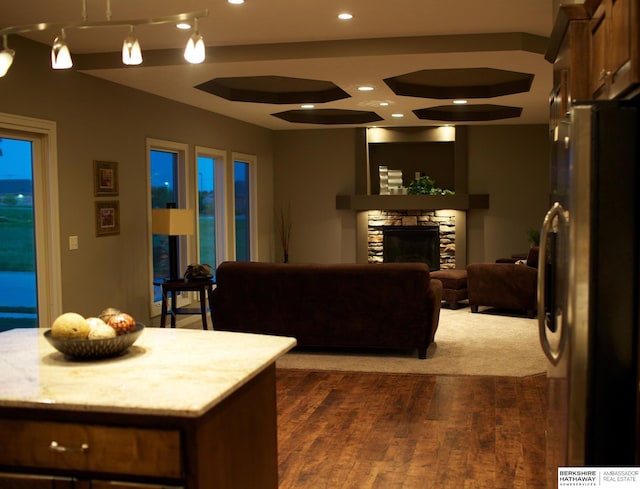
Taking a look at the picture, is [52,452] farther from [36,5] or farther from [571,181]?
[36,5]

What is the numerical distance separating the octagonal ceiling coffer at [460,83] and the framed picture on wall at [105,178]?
117 inches

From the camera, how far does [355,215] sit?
1084 centimetres

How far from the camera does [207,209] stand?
350 inches

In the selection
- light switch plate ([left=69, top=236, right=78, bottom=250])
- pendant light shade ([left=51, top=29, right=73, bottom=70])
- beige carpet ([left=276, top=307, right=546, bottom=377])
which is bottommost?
beige carpet ([left=276, top=307, right=546, bottom=377])

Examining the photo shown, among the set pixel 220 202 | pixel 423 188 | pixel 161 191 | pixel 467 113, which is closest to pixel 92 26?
pixel 161 191

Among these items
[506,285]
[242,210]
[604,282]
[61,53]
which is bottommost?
[506,285]

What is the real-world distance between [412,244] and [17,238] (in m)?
6.56

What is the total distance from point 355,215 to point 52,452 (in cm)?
898

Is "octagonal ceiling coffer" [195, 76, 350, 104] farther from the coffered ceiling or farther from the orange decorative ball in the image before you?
the orange decorative ball

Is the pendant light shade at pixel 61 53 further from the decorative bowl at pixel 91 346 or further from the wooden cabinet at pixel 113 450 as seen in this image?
the wooden cabinet at pixel 113 450

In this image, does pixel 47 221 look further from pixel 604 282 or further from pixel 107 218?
pixel 604 282

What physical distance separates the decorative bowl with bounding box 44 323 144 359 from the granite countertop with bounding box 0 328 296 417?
0.03 m

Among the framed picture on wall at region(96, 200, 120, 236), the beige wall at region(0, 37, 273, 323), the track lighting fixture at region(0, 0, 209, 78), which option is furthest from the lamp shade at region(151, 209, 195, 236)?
the track lighting fixture at region(0, 0, 209, 78)

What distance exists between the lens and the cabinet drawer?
6.38ft
